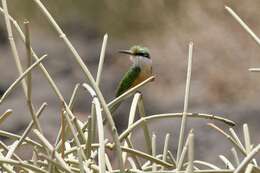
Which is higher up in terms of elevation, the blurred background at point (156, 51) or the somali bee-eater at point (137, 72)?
the somali bee-eater at point (137, 72)

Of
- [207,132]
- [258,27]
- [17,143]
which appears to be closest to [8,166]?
[17,143]

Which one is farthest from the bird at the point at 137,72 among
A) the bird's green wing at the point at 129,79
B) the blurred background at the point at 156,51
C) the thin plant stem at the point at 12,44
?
the thin plant stem at the point at 12,44

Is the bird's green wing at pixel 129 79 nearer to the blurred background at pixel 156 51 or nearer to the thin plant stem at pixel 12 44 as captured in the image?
the blurred background at pixel 156 51

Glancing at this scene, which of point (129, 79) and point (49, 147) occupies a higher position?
point (49, 147)

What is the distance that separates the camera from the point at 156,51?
3.30m

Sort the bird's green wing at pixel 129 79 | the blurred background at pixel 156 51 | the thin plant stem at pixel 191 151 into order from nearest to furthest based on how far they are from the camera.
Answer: the thin plant stem at pixel 191 151 < the bird's green wing at pixel 129 79 < the blurred background at pixel 156 51

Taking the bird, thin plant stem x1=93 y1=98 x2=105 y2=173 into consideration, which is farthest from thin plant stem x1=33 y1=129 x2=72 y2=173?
the bird

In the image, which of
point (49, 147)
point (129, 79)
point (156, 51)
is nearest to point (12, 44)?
point (49, 147)

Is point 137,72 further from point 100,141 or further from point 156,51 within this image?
point 100,141

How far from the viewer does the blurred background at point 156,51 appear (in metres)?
3.17

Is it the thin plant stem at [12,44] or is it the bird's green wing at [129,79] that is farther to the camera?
the bird's green wing at [129,79]

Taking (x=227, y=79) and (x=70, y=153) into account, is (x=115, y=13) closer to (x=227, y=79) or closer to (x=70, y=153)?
(x=227, y=79)

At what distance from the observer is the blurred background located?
125 inches

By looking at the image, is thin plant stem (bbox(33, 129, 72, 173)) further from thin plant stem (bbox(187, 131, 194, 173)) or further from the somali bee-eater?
the somali bee-eater
